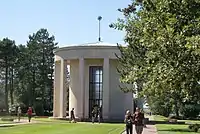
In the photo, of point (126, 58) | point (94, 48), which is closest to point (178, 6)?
point (126, 58)

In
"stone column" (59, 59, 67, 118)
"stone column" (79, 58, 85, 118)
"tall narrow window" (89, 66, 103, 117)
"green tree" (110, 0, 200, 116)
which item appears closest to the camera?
"green tree" (110, 0, 200, 116)

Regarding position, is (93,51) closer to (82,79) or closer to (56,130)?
(82,79)

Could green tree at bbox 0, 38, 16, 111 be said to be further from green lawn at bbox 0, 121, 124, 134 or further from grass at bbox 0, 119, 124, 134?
green lawn at bbox 0, 121, 124, 134

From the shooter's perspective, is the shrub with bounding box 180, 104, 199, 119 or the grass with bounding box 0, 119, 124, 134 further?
the shrub with bounding box 180, 104, 199, 119

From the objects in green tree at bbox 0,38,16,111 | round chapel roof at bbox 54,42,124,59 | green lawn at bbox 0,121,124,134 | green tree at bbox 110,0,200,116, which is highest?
green tree at bbox 0,38,16,111

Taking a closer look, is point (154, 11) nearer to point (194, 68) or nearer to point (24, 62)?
point (194, 68)

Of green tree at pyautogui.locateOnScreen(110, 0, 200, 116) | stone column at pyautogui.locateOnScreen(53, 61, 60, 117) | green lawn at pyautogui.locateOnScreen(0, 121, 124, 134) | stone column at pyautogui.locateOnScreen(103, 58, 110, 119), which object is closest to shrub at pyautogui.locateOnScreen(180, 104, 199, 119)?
stone column at pyautogui.locateOnScreen(103, 58, 110, 119)

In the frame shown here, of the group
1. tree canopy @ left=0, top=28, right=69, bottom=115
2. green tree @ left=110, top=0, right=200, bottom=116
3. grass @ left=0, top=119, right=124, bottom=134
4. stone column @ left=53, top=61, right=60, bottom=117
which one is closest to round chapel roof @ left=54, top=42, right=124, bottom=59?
stone column @ left=53, top=61, right=60, bottom=117

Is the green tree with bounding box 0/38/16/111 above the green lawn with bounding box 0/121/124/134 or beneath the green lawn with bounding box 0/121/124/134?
above

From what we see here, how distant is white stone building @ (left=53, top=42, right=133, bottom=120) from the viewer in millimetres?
60438

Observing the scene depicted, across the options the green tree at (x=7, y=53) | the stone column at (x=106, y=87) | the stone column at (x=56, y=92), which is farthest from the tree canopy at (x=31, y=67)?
the stone column at (x=106, y=87)

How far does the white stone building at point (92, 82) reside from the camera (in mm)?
60438

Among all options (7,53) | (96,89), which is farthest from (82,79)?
(7,53)

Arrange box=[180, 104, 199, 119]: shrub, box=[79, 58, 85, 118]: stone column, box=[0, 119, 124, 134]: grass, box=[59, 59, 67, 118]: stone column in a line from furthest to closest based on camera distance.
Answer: box=[180, 104, 199, 119]: shrub < box=[59, 59, 67, 118]: stone column < box=[79, 58, 85, 118]: stone column < box=[0, 119, 124, 134]: grass
